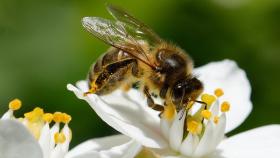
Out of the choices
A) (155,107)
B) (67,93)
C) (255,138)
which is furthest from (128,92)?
(67,93)

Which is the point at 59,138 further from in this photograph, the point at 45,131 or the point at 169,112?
the point at 169,112

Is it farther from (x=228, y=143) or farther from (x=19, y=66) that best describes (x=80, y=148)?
(x=19, y=66)

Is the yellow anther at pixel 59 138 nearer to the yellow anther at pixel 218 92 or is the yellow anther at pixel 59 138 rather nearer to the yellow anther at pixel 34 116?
the yellow anther at pixel 34 116

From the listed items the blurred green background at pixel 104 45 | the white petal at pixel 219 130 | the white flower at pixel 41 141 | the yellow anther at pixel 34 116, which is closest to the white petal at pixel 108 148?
the white flower at pixel 41 141

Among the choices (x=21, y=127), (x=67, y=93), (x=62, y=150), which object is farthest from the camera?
(x=67, y=93)

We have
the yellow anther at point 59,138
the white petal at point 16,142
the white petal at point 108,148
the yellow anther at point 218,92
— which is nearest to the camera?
the white petal at point 16,142

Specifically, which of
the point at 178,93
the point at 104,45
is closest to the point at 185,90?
the point at 178,93
